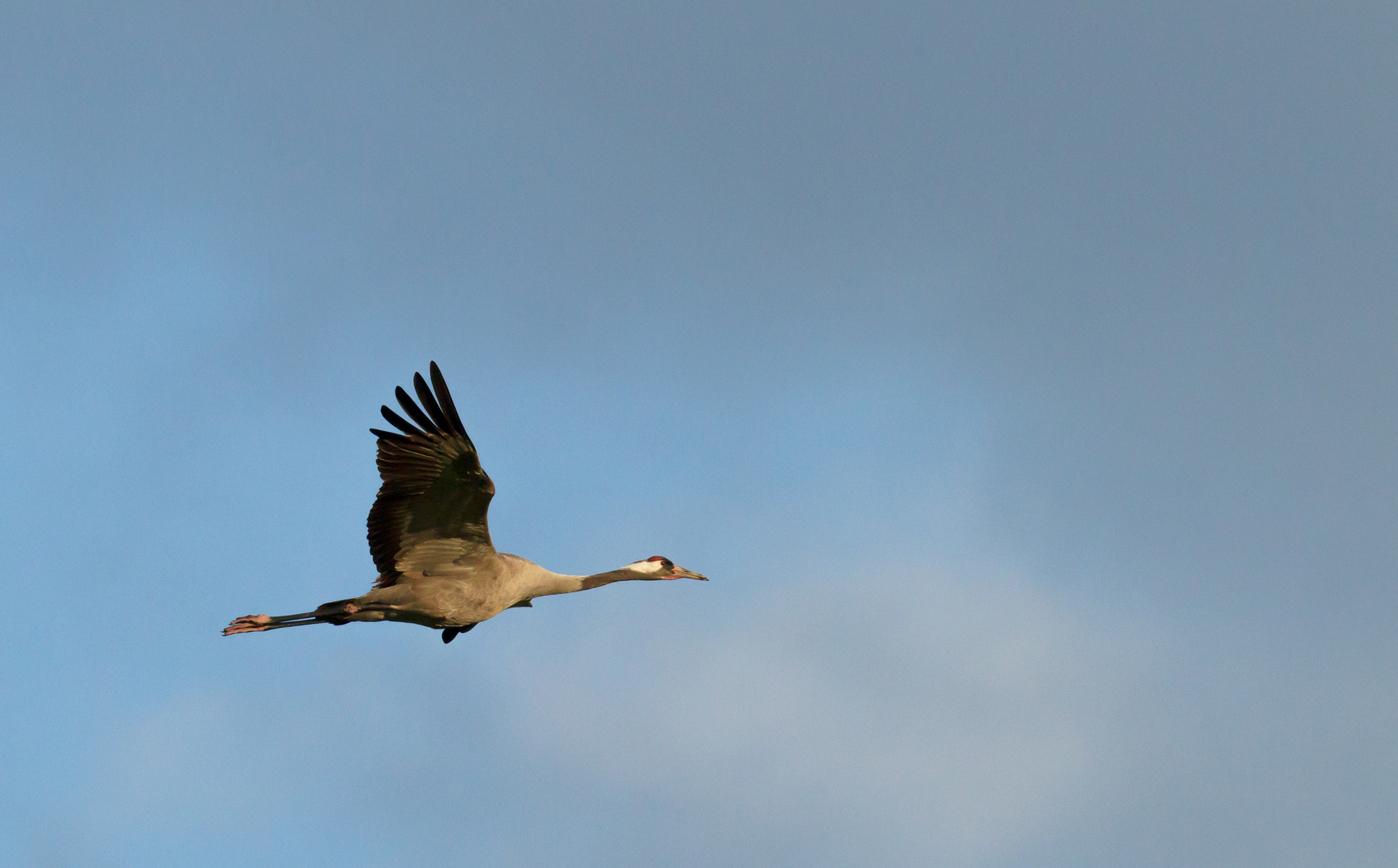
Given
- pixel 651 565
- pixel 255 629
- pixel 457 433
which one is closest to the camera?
pixel 457 433

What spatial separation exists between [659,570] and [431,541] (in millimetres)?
3847

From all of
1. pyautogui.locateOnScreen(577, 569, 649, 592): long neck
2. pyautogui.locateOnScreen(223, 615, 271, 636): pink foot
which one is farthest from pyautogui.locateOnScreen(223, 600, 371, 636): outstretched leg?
pyautogui.locateOnScreen(577, 569, 649, 592): long neck

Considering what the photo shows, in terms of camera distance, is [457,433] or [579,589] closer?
[457,433]

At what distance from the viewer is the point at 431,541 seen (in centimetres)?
2039

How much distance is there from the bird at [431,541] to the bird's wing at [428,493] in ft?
0.04

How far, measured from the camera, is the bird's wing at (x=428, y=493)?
1952cm

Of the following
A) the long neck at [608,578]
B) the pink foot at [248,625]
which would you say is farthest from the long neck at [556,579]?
the pink foot at [248,625]

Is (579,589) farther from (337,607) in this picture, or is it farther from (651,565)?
(337,607)

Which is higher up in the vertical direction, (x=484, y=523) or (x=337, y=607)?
(x=484, y=523)

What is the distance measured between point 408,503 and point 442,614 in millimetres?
1677

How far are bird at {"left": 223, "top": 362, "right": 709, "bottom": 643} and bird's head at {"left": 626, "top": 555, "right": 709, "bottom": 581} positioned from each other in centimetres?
172

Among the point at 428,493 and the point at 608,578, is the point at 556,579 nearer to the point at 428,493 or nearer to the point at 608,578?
the point at 608,578

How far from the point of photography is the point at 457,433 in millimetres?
19453

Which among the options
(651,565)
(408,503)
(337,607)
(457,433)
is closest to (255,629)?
(337,607)
